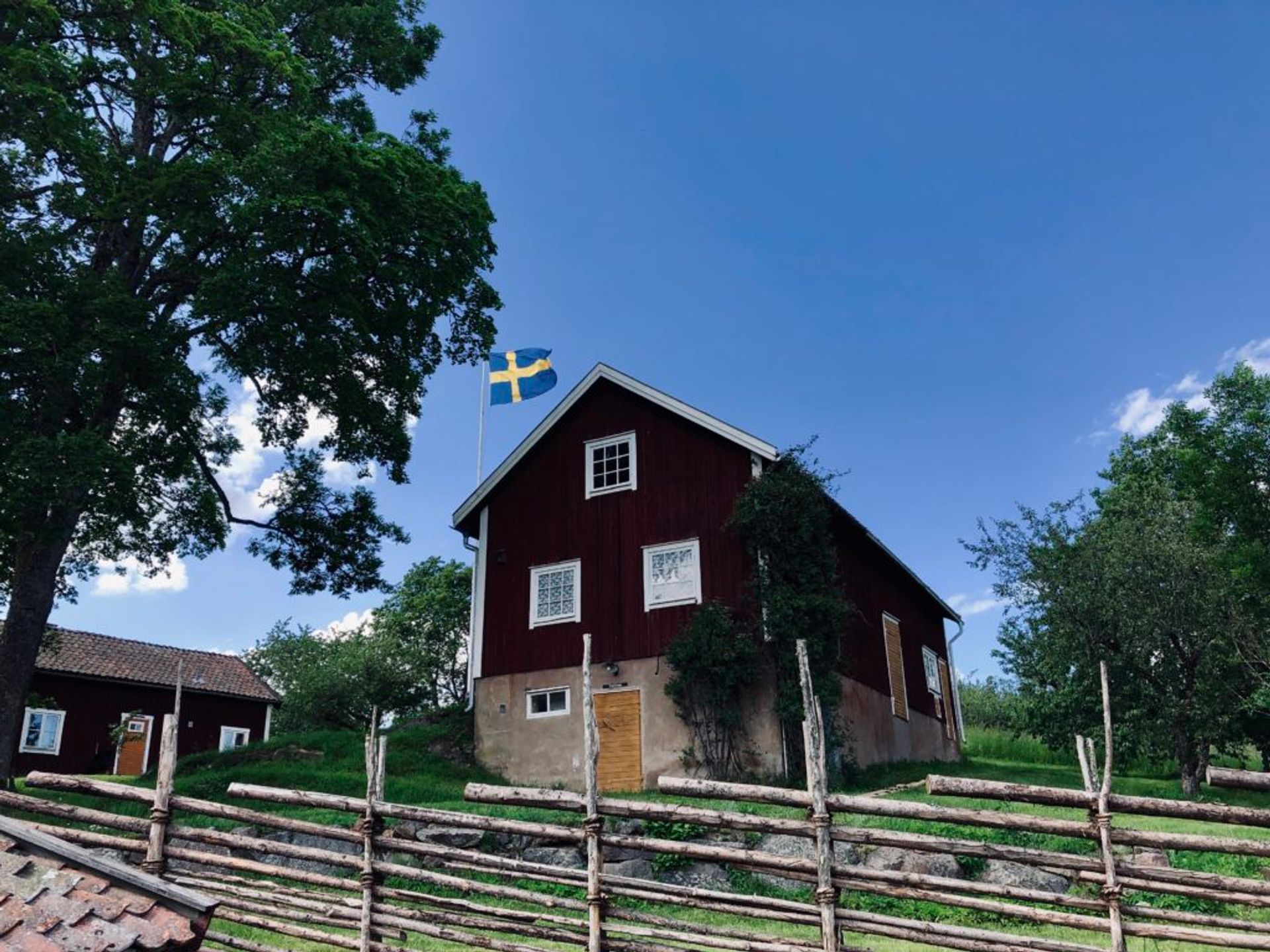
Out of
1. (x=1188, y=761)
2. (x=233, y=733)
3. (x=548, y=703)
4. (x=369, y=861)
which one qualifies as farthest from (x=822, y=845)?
(x=233, y=733)

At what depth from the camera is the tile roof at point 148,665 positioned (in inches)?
1149

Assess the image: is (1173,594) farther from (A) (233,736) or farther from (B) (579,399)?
(A) (233,736)

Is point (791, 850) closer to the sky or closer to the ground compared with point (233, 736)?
closer to the ground

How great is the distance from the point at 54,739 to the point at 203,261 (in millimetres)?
17623

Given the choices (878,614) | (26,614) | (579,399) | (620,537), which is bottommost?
(26,614)

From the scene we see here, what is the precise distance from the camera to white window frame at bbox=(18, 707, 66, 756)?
2747 centimetres

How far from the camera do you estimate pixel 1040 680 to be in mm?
27266

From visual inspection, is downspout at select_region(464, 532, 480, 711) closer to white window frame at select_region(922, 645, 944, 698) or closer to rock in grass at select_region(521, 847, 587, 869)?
rock in grass at select_region(521, 847, 587, 869)

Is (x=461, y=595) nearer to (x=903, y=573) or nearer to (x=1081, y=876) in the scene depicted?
(x=903, y=573)

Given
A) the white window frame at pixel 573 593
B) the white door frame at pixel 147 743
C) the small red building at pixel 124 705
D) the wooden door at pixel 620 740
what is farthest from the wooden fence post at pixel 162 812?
the white door frame at pixel 147 743

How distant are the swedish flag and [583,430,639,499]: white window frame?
119 inches

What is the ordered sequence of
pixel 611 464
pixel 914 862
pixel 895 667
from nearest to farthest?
1. pixel 914 862
2. pixel 611 464
3. pixel 895 667

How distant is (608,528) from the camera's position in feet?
65.0

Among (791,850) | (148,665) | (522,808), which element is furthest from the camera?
(148,665)
